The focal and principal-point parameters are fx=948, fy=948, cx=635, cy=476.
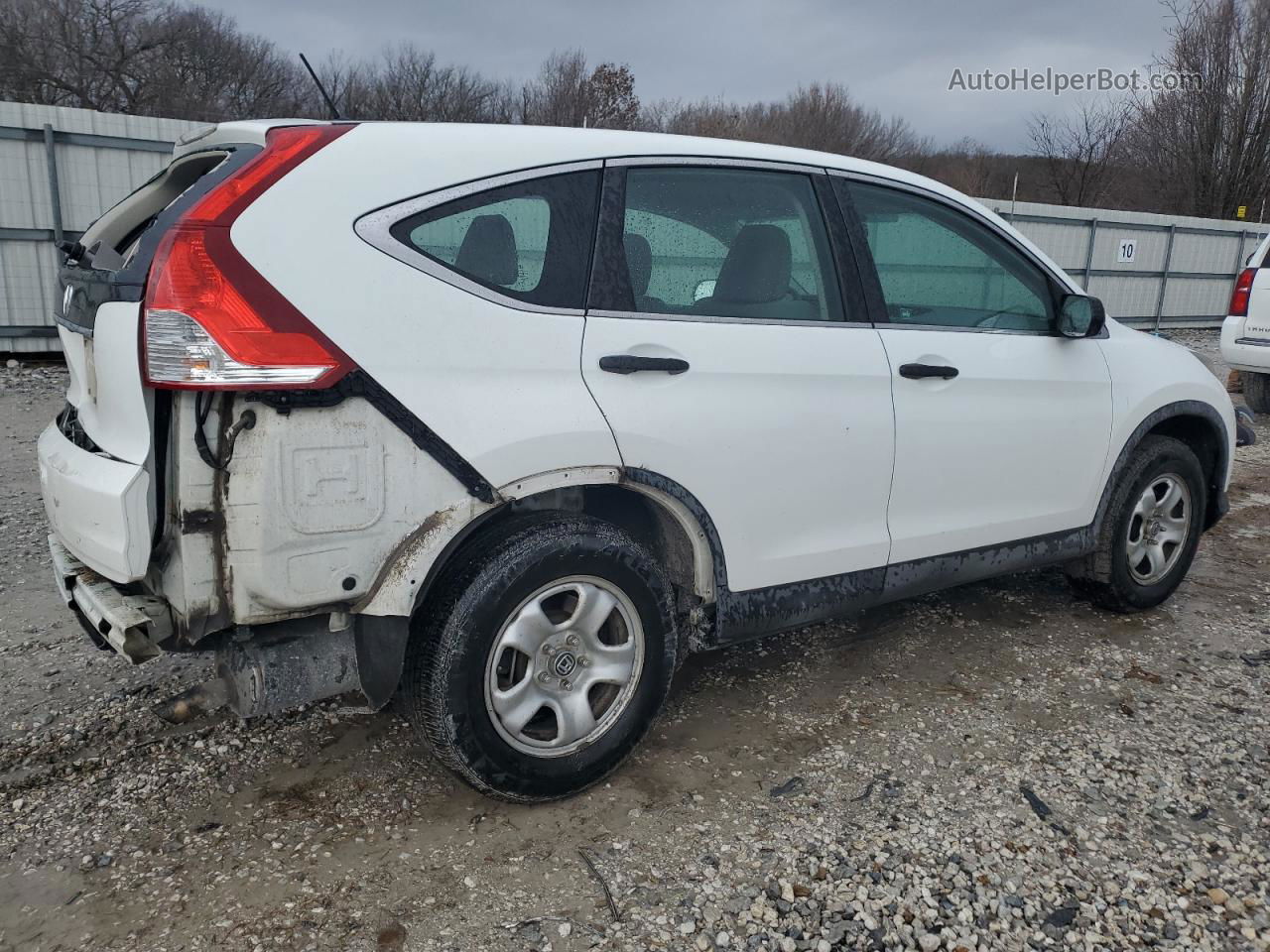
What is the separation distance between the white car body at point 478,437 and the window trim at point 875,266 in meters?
0.02

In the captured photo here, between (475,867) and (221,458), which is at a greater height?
(221,458)

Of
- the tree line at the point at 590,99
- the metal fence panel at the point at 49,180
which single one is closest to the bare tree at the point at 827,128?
the tree line at the point at 590,99

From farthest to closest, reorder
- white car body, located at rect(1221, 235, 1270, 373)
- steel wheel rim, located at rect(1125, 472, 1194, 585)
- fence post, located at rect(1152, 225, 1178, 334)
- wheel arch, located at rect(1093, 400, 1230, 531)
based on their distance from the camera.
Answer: fence post, located at rect(1152, 225, 1178, 334), white car body, located at rect(1221, 235, 1270, 373), steel wheel rim, located at rect(1125, 472, 1194, 585), wheel arch, located at rect(1093, 400, 1230, 531)

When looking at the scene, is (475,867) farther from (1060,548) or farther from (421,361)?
(1060,548)

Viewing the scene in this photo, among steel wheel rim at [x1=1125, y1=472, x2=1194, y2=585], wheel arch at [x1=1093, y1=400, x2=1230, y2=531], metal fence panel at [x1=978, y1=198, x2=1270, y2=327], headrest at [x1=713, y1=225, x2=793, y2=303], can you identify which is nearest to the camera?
headrest at [x1=713, y1=225, x2=793, y2=303]

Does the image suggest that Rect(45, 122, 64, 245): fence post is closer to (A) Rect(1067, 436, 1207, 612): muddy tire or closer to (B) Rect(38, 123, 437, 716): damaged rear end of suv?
(B) Rect(38, 123, 437, 716): damaged rear end of suv

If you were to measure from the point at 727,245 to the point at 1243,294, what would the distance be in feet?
25.4

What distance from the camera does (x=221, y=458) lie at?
2119 millimetres

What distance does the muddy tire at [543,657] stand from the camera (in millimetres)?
2432

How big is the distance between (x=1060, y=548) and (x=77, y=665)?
3.83 m

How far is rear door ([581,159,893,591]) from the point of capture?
8.61ft

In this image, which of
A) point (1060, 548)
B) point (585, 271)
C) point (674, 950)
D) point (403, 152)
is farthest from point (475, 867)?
point (1060, 548)

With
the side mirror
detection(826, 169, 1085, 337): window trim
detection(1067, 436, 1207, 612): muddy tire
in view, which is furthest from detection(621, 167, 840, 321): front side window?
detection(1067, 436, 1207, 612): muddy tire

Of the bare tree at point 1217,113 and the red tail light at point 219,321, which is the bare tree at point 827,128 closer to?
the bare tree at point 1217,113
